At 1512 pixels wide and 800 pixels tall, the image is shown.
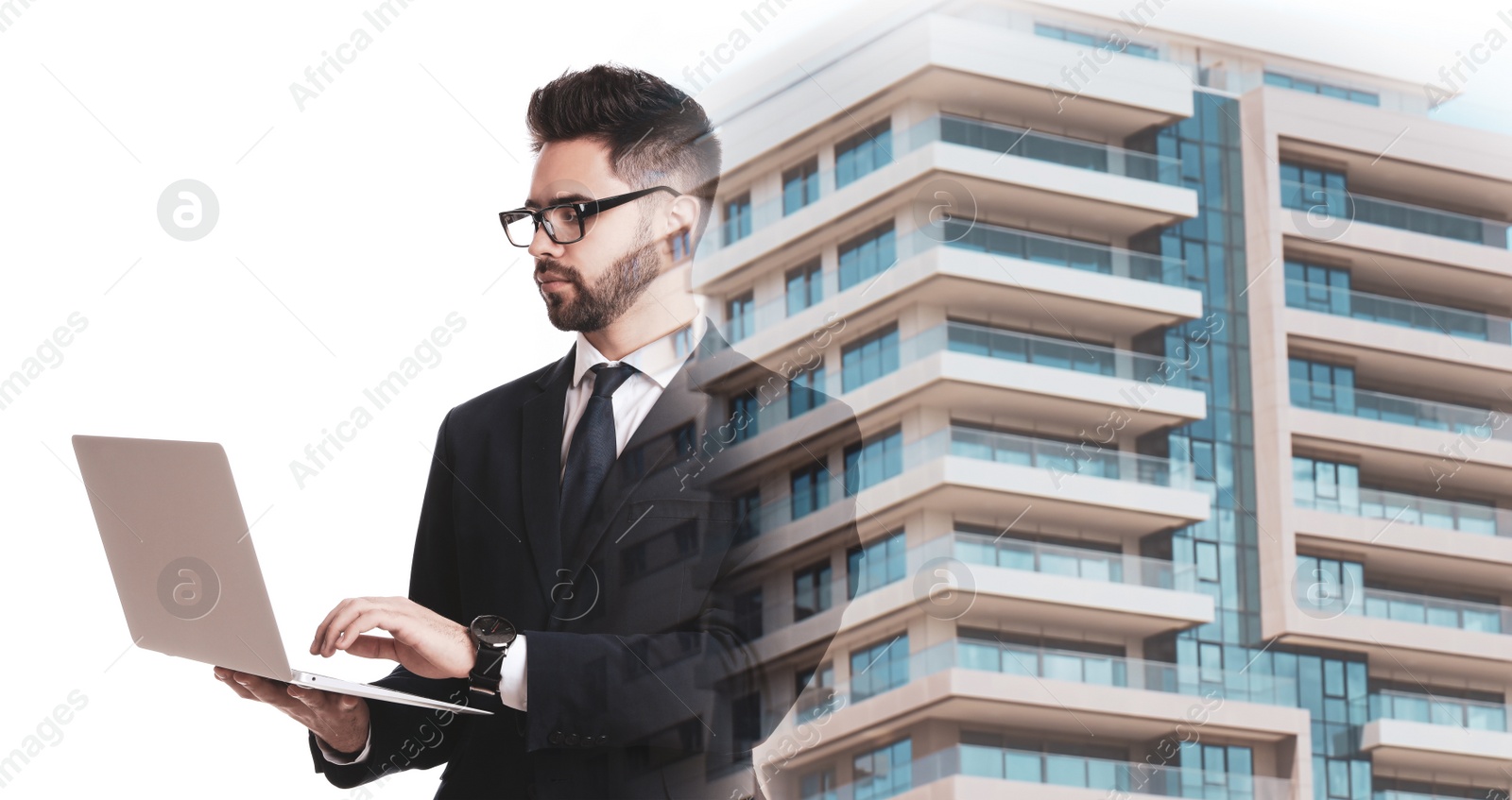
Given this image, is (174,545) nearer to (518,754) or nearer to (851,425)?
(518,754)

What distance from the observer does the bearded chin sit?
1.80 metres

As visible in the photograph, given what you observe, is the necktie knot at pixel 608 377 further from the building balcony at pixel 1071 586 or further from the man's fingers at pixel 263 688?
the building balcony at pixel 1071 586

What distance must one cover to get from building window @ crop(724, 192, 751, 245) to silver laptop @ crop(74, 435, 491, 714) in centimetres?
268

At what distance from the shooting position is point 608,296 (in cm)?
180

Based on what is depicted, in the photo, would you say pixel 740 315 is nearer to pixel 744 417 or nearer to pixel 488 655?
pixel 744 417

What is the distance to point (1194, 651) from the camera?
954 cm

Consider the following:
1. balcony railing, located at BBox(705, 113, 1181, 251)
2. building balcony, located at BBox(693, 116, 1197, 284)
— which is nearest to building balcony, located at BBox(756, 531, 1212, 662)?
building balcony, located at BBox(693, 116, 1197, 284)

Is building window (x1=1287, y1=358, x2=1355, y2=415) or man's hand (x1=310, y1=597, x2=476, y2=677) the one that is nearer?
man's hand (x1=310, y1=597, x2=476, y2=677)

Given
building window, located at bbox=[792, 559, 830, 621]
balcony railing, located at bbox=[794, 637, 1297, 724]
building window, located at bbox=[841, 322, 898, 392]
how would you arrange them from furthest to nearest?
balcony railing, located at bbox=[794, 637, 1297, 724]
building window, located at bbox=[841, 322, 898, 392]
building window, located at bbox=[792, 559, 830, 621]

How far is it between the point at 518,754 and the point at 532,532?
0.27m

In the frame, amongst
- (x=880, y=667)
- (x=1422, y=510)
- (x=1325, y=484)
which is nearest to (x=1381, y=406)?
(x=1325, y=484)

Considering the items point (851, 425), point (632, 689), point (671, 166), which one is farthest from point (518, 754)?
point (671, 166)

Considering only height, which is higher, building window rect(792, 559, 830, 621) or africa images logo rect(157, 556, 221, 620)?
building window rect(792, 559, 830, 621)

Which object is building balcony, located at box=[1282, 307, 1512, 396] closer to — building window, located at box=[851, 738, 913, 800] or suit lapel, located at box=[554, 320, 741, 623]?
building window, located at box=[851, 738, 913, 800]
